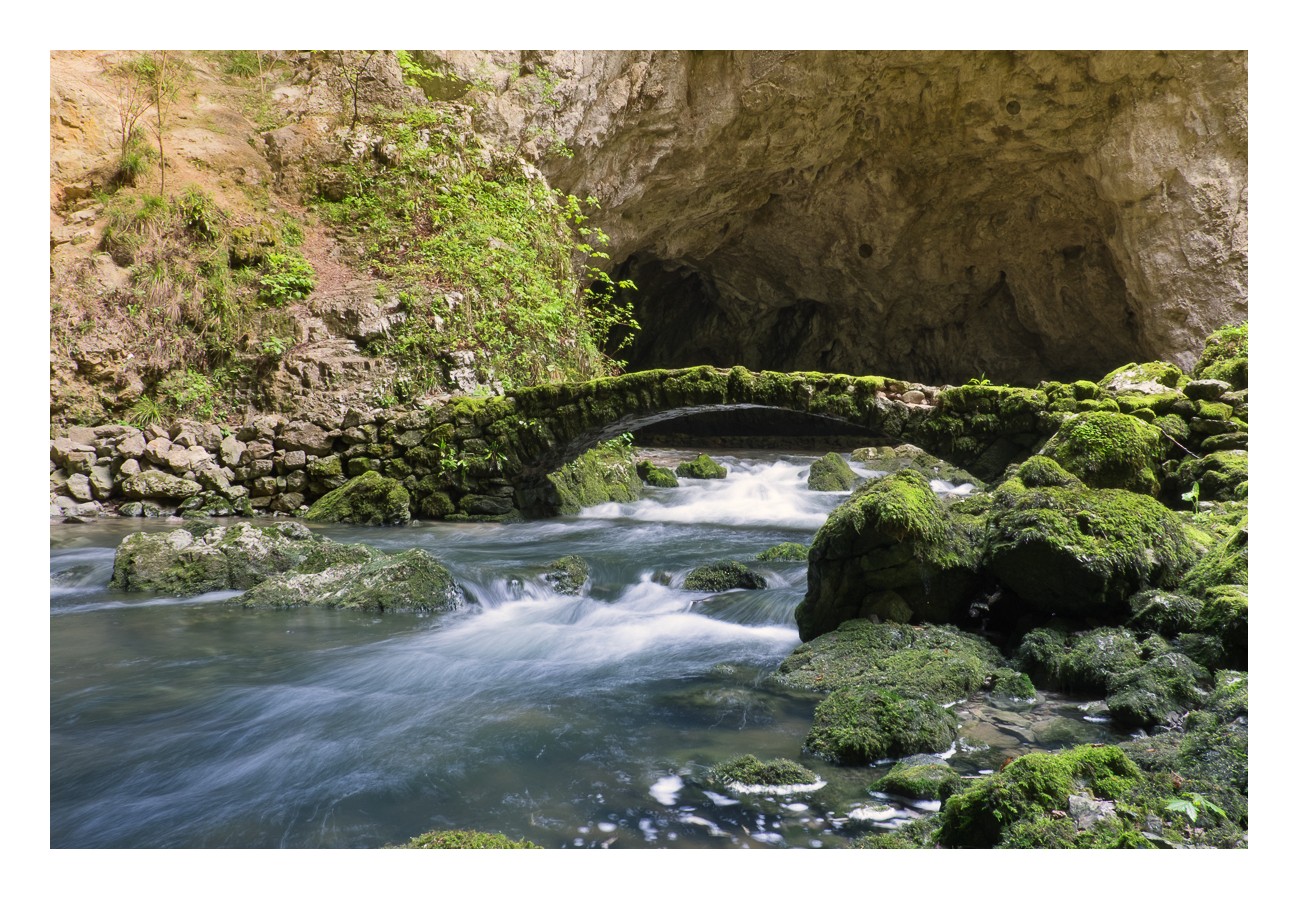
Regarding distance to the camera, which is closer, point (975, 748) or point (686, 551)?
point (975, 748)

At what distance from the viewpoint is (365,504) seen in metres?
9.27

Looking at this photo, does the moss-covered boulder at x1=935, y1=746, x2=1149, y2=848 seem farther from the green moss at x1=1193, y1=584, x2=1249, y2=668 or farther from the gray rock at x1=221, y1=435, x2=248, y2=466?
the gray rock at x1=221, y1=435, x2=248, y2=466

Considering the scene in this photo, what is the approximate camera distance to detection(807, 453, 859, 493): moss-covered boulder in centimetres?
1376

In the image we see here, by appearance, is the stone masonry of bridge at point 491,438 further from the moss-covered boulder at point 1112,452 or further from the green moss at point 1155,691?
the green moss at point 1155,691

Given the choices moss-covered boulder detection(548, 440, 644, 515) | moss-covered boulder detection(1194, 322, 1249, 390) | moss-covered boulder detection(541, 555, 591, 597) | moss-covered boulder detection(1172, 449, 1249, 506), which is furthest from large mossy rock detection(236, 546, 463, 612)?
moss-covered boulder detection(1194, 322, 1249, 390)

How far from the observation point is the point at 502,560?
717 centimetres

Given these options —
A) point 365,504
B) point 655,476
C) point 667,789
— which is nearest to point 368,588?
point 667,789

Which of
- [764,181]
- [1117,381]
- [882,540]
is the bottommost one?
[882,540]

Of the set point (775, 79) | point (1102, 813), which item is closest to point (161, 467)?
point (1102, 813)

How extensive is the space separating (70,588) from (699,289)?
18.3 metres

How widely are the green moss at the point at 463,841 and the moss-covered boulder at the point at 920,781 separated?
1175 millimetres

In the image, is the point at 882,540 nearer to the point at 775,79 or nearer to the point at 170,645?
the point at 170,645

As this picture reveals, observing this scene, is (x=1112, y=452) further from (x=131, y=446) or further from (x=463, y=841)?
(x=131, y=446)

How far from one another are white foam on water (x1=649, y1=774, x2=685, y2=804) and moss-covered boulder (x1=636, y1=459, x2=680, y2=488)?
10.6m
